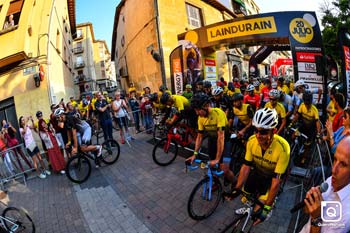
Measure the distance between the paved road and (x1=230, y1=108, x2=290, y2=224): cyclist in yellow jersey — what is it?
1.03m

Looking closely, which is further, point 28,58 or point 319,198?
point 28,58

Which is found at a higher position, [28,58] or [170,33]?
[170,33]

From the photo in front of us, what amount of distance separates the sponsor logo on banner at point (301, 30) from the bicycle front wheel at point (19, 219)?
36.3 feet

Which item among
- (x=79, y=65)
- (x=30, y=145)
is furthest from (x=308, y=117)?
(x=79, y=65)

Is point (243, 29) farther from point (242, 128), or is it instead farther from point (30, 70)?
point (30, 70)

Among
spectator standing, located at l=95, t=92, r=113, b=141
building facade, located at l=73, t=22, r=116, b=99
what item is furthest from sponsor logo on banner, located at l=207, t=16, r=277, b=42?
building facade, located at l=73, t=22, r=116, b=99

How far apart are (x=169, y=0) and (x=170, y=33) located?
8.45ft

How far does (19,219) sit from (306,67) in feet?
35.8

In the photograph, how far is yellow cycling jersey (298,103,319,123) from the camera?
5329 millimetres

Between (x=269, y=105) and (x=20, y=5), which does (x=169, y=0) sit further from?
(x=269, y=105)

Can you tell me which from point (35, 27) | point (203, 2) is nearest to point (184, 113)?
point (35, 27)

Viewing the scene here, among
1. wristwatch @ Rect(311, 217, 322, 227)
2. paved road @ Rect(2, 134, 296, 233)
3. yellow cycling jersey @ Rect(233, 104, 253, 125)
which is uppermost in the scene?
yellow cycling jersey @ Rect(233, 104, 253, 125)

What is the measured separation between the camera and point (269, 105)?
5402 millimetres

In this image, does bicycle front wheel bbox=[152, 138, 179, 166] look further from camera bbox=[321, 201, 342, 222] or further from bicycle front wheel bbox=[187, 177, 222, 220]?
camera bbox=[321, 201, 342, 222]
